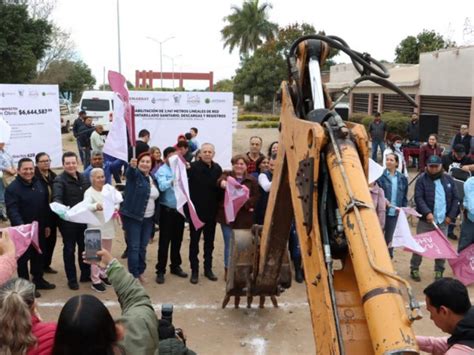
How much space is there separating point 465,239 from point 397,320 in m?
5.92

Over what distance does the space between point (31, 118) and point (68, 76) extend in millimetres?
38007

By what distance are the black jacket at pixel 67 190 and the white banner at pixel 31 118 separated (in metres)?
5.79

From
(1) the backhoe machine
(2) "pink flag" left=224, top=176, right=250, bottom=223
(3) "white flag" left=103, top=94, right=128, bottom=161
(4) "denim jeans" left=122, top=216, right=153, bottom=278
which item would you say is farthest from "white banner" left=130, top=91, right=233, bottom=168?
(1) the backhoe machine

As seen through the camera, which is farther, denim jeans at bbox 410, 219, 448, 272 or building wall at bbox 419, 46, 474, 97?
building wall at bbox 419, 46, 474, 97

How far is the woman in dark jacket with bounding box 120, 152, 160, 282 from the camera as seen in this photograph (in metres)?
6.78

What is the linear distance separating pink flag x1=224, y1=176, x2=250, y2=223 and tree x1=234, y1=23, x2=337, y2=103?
36533 millimetres

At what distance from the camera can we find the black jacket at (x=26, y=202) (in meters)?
6.42

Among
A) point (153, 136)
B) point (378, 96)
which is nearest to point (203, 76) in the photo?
point (378, 96)

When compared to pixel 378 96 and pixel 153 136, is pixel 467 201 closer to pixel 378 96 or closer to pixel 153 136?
pixel 153 136

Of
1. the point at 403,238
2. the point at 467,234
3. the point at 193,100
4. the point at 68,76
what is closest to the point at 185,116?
the point at 193,100

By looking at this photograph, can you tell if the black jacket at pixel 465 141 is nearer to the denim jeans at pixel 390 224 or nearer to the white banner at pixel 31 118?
the denim jeans at pixel 390 224

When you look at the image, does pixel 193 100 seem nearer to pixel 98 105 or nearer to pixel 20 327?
pixel 98 105

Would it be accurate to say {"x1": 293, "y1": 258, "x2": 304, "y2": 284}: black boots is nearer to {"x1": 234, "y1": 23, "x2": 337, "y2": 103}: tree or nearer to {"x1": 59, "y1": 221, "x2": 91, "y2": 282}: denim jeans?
{"x1": 59, "y1": 221, "x2": 91, "y2": 282}: denim jeans

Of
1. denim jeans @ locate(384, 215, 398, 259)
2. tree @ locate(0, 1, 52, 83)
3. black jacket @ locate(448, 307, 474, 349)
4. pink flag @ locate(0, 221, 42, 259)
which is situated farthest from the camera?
tree @ locate(0, 1, 52, 83)
